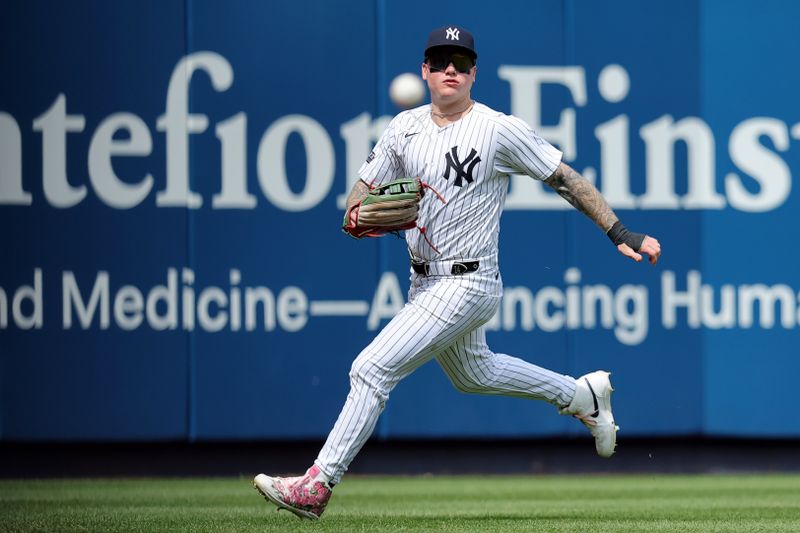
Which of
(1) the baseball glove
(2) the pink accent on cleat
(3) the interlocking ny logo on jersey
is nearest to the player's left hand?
(3) the interlocking ny logo on jersey

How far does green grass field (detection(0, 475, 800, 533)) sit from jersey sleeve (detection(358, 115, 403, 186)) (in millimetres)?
1189

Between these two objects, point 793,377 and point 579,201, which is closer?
point 579,201

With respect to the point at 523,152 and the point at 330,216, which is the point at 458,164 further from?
the point at 330,216

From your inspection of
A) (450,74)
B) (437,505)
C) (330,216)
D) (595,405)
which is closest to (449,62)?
(450,74)

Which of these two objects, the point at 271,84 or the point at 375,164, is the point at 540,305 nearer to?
the point at 271,84

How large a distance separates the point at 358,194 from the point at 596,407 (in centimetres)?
120

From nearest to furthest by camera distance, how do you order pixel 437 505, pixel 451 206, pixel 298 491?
pixel 298 491 → pixel 451 206 → pixel 437 505

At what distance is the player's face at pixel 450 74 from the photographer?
453cm

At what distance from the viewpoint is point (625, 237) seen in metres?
4.52

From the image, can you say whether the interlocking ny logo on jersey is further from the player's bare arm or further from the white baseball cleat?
the white baseball cleat

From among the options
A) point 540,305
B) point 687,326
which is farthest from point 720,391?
point 540,305

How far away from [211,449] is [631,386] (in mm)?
2429

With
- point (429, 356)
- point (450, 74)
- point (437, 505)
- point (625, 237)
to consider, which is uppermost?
point (450, 74)

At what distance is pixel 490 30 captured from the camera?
25.8 ft
